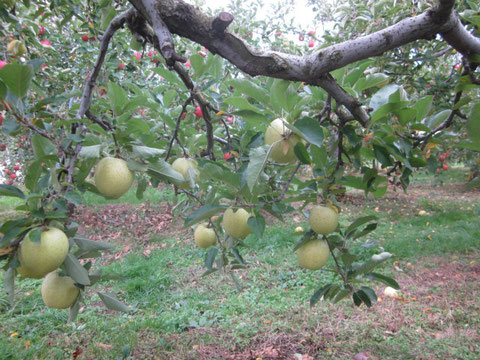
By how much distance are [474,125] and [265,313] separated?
7.71 feet

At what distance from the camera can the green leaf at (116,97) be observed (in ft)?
3.27

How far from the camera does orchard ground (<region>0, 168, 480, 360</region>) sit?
2229 millimetres

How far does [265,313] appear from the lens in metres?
2.71

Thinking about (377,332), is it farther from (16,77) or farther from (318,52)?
(16,77)

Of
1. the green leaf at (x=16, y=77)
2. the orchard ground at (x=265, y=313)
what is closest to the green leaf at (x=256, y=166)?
the green leaf at (x=16, y=77)

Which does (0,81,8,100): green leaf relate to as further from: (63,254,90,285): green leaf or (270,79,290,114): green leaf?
(270,79,290,114): green leaf

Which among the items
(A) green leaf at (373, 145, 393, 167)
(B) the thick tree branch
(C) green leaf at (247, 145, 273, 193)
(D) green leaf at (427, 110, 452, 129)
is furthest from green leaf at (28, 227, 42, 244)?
(D) green leaf at (427, 110, 452, 129)

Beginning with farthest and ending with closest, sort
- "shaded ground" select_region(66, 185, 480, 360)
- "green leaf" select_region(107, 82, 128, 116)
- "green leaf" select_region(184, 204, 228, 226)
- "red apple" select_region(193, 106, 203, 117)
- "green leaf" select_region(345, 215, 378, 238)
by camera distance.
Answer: "shaded ground" select_region(66, 185, 480, 360), "red apple" select_region(193, 106, 203, 117), "green leaf" select_region(345, 215, 378, 238), "green leaf" select_region(184, 204, 228, 226), "green leaf" select_region(107, 82, 128, 116)

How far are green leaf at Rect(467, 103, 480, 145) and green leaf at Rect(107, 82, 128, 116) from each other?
970 mm

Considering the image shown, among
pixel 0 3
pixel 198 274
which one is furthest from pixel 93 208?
pixel 0 3

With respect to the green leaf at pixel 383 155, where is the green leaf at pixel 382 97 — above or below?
above

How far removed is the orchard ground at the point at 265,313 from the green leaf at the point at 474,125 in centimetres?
68

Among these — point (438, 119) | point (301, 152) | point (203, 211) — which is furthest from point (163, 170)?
point (438, 119)

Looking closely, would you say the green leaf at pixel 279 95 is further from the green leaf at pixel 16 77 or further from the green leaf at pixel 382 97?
the green leaf at pixel 16 77
